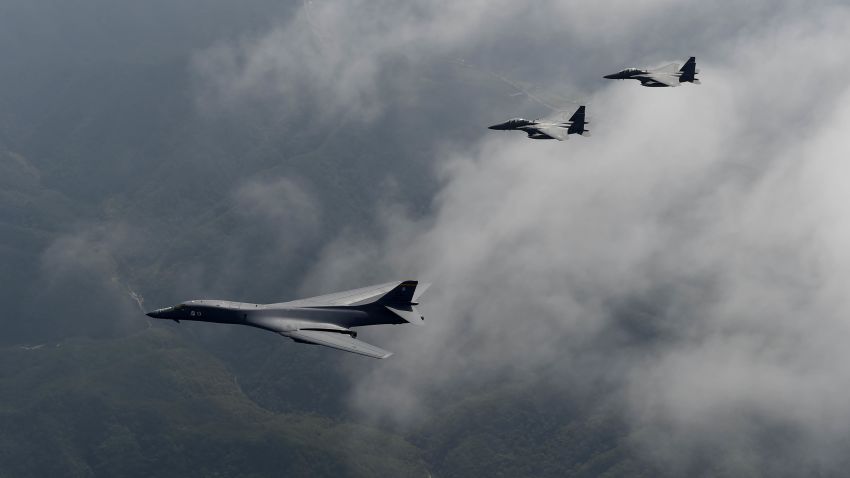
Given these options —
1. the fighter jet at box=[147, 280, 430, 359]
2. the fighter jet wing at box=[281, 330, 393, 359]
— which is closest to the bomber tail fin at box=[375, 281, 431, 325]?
the fighter jet at box=[147, 280, 430, 359]

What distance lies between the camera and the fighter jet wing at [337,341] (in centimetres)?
13449

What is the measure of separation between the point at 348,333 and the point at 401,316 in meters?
10.0

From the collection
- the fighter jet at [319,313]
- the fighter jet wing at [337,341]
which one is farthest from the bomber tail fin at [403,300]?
the fighter jet wing at [337,341]

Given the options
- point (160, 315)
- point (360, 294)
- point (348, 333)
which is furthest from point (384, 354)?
point (160, 315)

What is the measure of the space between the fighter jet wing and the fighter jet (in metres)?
0.17

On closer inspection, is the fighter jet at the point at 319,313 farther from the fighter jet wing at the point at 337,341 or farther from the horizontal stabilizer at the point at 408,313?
the fighter jet wing at the point at 337,341

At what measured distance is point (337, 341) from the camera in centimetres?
14038

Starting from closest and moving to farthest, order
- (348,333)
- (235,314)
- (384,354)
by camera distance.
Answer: (384,354), (348,333), (235,314)

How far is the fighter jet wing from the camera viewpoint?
13449 cm

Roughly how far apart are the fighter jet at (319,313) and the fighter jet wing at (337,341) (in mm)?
168

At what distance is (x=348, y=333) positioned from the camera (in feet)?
474

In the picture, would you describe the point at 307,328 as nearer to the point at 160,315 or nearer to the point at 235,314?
the point at 235,314

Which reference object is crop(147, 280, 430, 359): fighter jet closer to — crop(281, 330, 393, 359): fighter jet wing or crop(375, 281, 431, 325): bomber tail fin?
crop(375, 281, 431, 325): bomber tail fin

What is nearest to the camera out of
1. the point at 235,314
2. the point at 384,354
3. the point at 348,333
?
the point at 384,354
